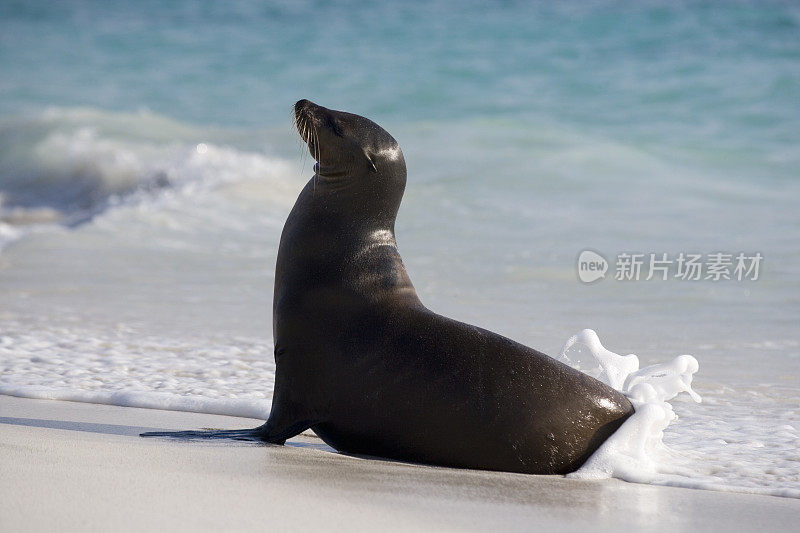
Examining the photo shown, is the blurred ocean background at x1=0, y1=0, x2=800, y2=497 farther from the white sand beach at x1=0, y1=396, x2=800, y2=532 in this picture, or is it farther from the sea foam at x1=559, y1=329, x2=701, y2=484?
the white sand beach at x1=0, y1=396, x2=800, y2=532

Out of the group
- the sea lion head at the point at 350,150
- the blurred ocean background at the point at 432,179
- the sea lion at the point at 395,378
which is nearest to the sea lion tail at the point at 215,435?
the sea lion at the point at 395,378

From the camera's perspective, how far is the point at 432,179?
14484 millimetres

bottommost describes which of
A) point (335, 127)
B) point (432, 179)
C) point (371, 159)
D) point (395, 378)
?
point (395, 378)

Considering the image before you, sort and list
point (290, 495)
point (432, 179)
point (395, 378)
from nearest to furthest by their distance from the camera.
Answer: point (290, 495)
point (395, 378)
point (432, 179)

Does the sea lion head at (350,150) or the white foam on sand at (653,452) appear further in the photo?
the sea lion head at (350,150)

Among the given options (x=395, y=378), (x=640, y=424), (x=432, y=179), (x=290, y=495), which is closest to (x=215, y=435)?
(x=395, y=378)

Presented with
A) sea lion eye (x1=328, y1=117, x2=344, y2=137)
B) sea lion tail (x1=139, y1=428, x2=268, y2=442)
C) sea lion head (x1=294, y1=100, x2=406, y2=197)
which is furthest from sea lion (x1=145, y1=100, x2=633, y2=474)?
sea lion eye (x1=328, y1=117, x2=344, y2=137)

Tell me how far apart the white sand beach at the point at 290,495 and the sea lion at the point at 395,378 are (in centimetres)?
10

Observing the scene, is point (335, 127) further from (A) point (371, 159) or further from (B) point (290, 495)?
(B) point (290, 495)

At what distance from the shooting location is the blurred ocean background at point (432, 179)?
6.50 m

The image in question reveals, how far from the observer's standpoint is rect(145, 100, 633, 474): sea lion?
13.4ft

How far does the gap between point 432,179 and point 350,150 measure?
9.93 metres

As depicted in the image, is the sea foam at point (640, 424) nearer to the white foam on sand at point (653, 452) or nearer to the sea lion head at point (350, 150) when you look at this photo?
the white foam on sand at point (653, 452)

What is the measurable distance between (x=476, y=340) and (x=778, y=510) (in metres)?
1.20
